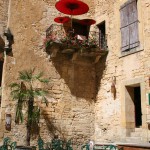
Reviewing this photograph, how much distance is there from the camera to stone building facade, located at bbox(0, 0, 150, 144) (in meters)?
10.4

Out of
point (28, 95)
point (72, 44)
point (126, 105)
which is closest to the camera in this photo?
point (28, 95)

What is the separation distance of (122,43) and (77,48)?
183 centimetres

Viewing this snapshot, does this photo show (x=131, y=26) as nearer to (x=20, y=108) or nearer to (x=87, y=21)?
(x=87, y=21)

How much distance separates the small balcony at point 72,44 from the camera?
37.5 ft

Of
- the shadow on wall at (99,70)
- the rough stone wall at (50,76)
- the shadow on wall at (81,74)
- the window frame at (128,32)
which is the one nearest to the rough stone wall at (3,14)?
the rough stone wall at (50,76)

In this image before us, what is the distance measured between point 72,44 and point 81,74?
1488 millimetres

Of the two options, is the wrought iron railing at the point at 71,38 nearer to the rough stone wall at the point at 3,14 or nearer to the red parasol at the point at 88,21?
the red parasol at the point at 88,21

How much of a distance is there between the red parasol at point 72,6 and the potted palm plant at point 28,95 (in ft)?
8.77

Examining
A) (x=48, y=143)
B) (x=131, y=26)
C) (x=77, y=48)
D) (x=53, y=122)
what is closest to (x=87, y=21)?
(x=77, y=48)

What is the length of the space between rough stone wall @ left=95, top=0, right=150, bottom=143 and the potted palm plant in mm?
2432

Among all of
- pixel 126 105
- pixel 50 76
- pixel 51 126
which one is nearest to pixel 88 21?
pixel 50 76

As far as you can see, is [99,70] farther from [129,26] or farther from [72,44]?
[129,26]

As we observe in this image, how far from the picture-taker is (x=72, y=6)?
34.5 ft

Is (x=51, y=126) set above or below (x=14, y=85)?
below
